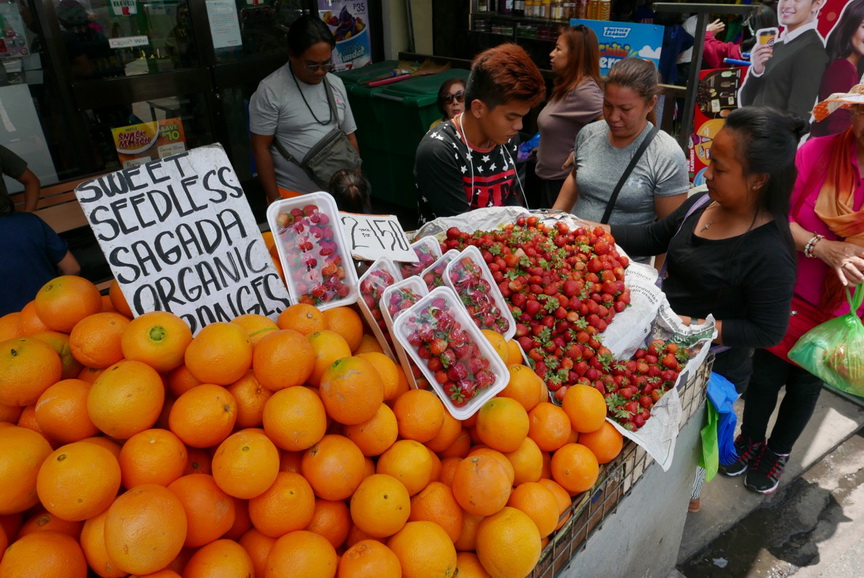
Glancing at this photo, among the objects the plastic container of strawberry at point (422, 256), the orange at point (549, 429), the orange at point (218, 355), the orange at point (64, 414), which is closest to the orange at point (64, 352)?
the orange at point (64, 414)

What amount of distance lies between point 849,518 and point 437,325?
118 inches

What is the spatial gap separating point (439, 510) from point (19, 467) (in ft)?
3.20

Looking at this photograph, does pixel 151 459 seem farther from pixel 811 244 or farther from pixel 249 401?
pixel 811 244

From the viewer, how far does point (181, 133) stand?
18.6ft

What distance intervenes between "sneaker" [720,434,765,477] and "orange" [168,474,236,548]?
10.6 feet

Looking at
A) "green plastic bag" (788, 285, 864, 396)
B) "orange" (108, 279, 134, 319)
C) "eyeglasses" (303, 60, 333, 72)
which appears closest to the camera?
"orange" (108, 279, 134, 319)

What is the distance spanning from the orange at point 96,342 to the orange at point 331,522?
0.67 m

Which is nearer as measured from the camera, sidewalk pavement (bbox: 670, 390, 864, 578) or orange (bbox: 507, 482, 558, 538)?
orange (bbox: 507, 482, 558, 538)

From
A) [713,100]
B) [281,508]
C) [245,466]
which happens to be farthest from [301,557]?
[713,100]

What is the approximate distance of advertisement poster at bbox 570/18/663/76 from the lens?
4.88 m

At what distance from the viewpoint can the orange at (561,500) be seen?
63.7 inches

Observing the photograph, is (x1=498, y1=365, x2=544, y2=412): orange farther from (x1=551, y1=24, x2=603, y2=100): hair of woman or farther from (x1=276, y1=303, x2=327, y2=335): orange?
(x1=551, y1=24, x2=603, y2=100): hair of woman

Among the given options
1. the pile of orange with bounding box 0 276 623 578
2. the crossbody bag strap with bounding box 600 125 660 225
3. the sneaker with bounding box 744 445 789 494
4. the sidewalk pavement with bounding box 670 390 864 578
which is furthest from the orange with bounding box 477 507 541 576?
the sneaker with bounding box 744 445 789 494

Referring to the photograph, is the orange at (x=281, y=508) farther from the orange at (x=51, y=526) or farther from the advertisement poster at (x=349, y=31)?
the advertisement poster at (x=349, y=31)
